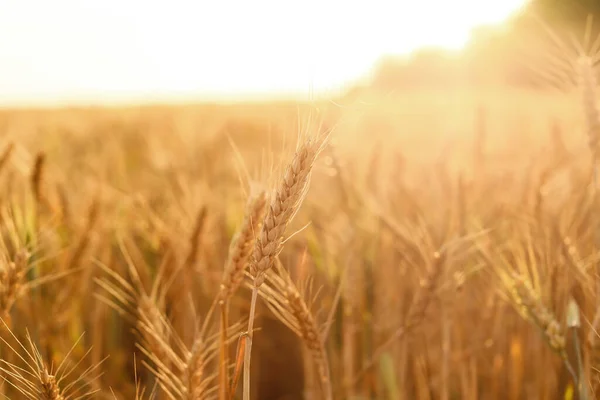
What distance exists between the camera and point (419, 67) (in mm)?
34844

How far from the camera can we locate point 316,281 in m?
1.63

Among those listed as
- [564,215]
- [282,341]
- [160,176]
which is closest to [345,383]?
[564,215]

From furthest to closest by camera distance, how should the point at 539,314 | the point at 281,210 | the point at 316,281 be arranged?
the point at 316,281, the point at 539,314, the point at 281,210

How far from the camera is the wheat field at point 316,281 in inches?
27.3

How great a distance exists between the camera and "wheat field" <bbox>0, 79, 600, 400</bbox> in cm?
69

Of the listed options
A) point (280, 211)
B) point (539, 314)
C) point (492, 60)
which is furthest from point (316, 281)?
point (492, 60)

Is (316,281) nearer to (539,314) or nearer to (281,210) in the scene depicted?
(539,314)

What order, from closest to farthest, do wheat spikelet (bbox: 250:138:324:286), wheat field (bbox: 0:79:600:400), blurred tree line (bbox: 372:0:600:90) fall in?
wheat spikelet (bbox: 250:138:324:286) → wheat field (bbox: 0:79:600:400) → blurred tree line (bbox: 372:0:600:90)

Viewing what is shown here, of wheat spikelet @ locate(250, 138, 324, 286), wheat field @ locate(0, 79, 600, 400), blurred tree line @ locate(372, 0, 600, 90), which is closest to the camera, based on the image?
wheat spikelet @ locate(250, 138, 324, 286)

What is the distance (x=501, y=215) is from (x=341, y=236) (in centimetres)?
45

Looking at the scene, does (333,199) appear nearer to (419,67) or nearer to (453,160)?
(453,160)

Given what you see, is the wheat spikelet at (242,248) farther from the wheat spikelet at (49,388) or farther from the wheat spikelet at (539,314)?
the wheat spikelet at (539,314)

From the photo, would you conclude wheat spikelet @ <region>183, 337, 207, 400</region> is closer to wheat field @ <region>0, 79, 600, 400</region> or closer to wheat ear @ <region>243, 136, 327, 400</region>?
wheat field @ <region>0, 79, 600, 400</region>

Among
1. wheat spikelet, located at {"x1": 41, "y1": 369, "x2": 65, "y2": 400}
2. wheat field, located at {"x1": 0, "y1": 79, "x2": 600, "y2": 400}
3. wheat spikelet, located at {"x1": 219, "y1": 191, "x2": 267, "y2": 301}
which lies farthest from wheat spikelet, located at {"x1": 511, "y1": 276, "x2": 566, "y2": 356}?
wheat spikelet, located at {"x1": 41, "y1": 369, "x2": 65, "y2": 400}
